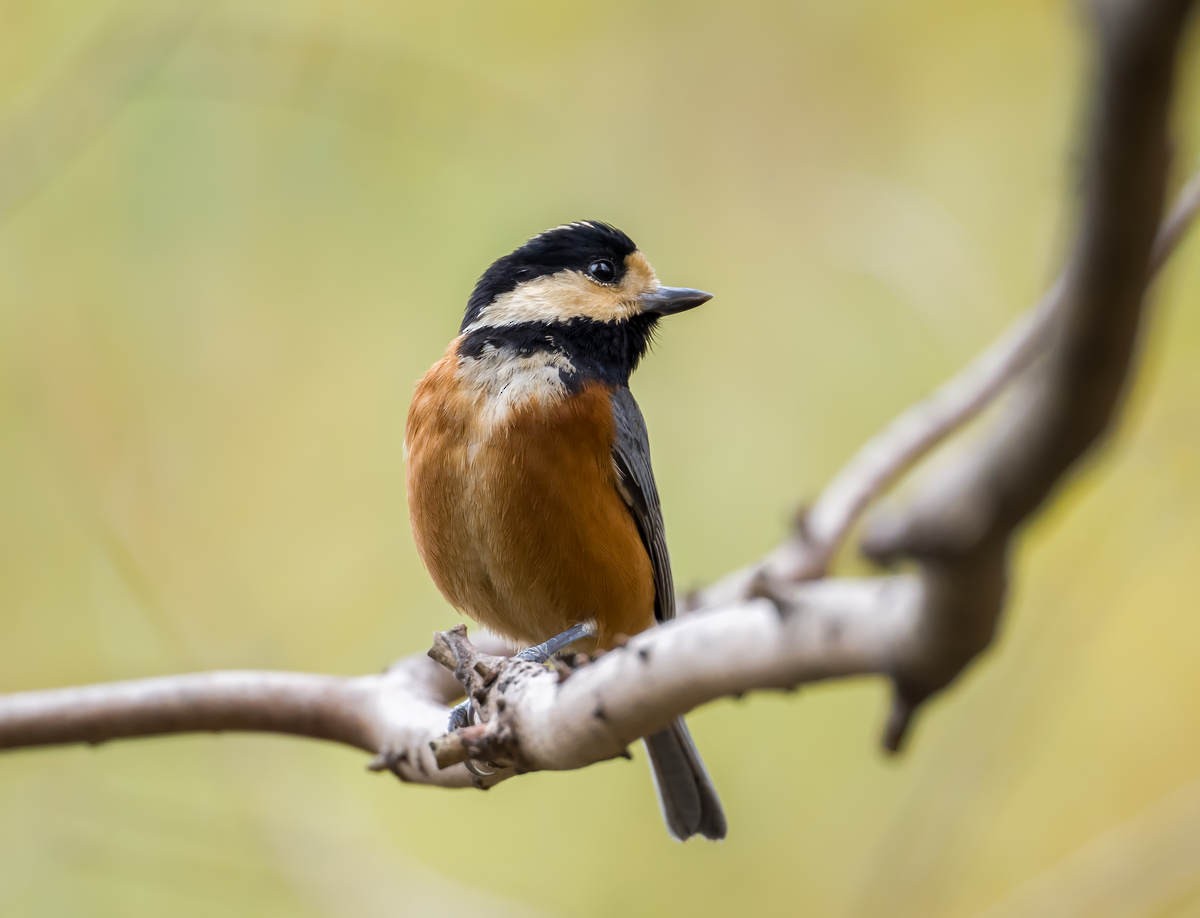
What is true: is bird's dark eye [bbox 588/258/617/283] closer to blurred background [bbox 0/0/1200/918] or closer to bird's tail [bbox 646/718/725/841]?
blurred background [bbox 0/0/1200/918]

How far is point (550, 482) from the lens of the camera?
400 cm

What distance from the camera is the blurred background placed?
18.6ft

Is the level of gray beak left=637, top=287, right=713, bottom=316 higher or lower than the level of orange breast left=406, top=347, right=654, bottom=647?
higher

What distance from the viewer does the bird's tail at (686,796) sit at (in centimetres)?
464

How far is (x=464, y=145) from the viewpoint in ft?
20.3

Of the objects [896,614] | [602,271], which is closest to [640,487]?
[602,271]

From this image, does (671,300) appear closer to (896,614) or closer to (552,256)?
(552,256)

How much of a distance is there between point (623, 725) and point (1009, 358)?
2416mm

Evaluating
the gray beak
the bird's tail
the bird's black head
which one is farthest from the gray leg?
→ the gray beak

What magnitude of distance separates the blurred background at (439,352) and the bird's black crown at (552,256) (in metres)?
0.85

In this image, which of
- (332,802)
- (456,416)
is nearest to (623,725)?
(456,416)

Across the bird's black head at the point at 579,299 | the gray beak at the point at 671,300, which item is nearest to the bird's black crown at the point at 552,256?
the bird's black head at the point at 579,299

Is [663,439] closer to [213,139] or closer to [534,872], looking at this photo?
[534,872]

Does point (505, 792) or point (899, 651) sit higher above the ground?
point (899, 651)
